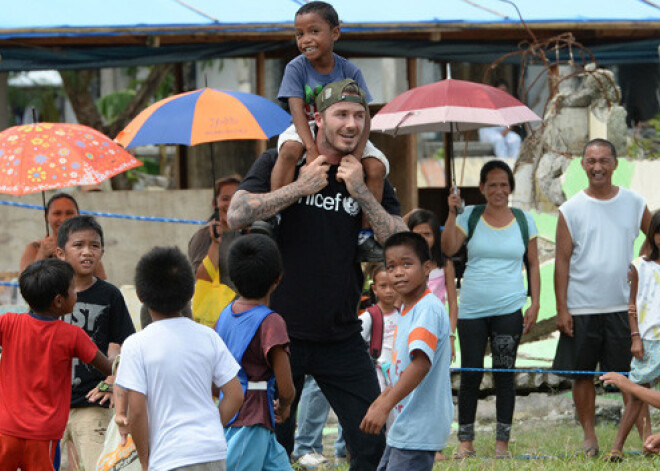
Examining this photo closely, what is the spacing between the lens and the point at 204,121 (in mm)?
7984

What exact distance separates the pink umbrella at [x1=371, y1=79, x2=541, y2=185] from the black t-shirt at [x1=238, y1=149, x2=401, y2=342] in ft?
8.35

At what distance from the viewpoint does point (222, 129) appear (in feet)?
26.0

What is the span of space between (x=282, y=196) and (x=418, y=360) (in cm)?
95

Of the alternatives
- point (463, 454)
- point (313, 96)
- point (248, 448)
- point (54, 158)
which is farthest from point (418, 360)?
point (463, 454)

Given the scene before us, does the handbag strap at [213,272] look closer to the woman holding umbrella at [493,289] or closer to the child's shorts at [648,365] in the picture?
the woman holding umbrella at [493,289]

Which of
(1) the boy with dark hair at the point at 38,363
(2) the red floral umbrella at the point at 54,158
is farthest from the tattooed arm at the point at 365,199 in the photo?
(2) the red floral umbrella at the point at 54,158

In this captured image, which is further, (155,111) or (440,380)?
(155,111)

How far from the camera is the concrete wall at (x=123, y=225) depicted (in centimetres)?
1159

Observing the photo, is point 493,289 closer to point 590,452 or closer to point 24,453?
point 590,452

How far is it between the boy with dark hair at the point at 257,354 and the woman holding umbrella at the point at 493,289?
2.94 m

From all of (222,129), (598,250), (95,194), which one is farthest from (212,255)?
(95,194)

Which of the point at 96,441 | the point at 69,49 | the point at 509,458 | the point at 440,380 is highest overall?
the point at 69,49

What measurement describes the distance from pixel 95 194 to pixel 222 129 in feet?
12.8

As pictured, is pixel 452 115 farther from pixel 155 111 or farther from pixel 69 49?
pixel 69 49
